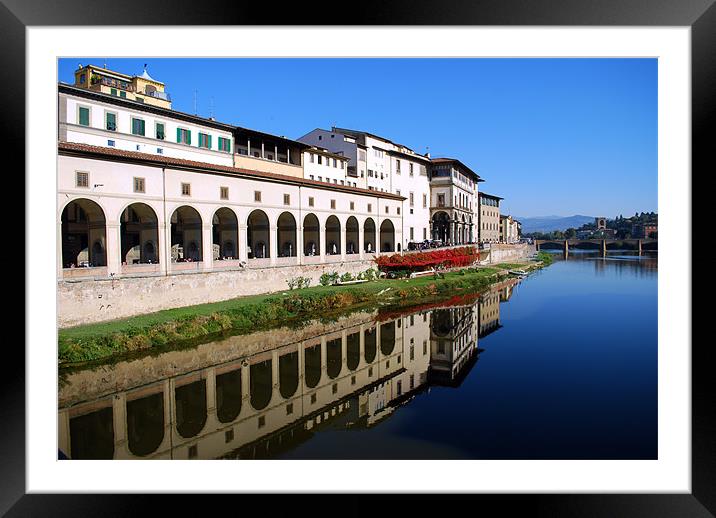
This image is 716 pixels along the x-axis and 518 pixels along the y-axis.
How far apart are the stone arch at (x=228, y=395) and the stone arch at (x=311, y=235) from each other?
12.0m

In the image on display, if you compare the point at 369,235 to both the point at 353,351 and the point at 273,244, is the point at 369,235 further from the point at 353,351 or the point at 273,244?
the point at 353,351

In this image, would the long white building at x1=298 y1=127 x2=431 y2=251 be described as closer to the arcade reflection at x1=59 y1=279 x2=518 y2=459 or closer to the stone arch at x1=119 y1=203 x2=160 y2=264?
the stone arch at x1=119 y1=203 x2=160 y2=264

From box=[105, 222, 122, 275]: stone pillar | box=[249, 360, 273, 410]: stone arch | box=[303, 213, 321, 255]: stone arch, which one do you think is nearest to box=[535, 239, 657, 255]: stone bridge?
box=[303, 213, 321, 255]: stone arch

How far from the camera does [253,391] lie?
962 cm

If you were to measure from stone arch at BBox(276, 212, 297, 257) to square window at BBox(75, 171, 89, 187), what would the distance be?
28.4 feet

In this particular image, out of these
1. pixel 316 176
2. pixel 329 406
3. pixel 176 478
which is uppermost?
pixel 316 176

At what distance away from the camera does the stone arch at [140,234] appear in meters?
15.8

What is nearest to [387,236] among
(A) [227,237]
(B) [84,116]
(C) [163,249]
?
(A) [227,237]

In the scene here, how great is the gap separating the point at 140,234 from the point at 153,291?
3834mm

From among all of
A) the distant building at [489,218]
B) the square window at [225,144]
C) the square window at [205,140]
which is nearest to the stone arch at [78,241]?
the square window at [205,140]
